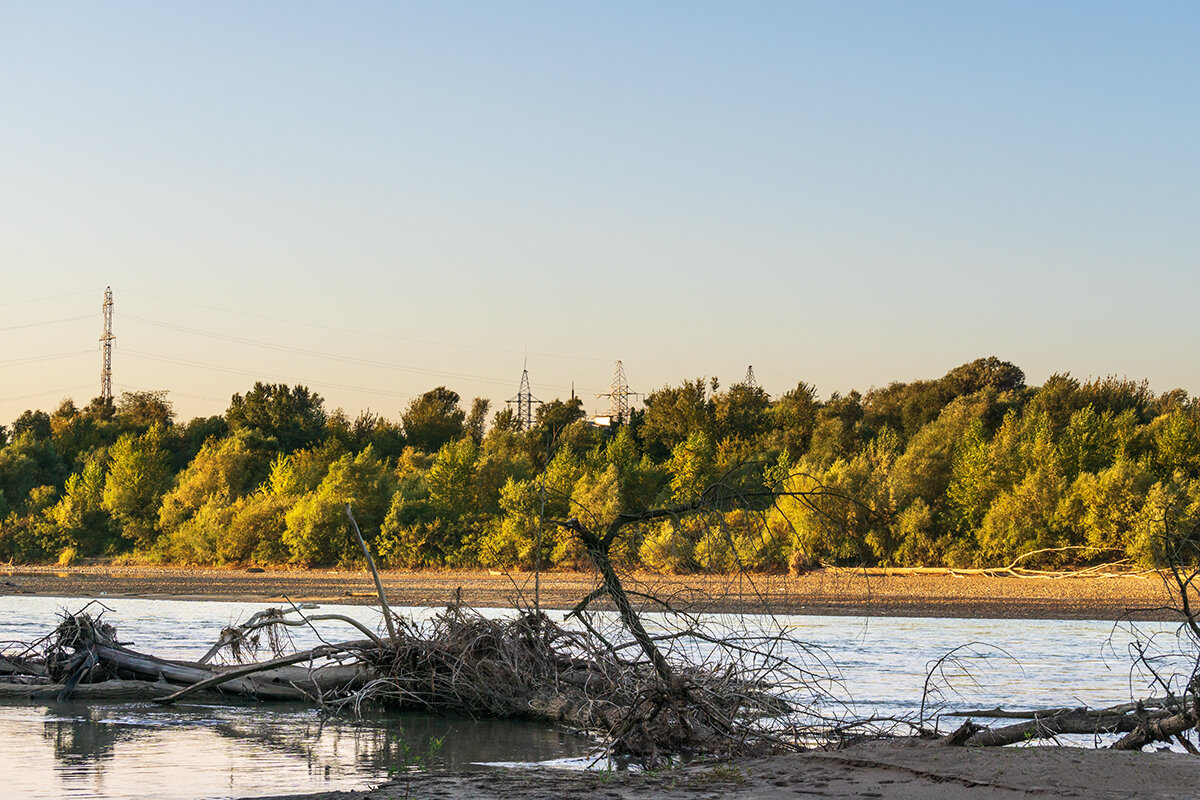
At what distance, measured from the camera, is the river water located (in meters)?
10.5

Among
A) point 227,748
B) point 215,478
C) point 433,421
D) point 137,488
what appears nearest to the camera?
point 227,748

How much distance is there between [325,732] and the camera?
13508 millimetres

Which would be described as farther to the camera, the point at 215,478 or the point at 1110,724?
the point at 215,478

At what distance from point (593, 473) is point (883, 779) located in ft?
180

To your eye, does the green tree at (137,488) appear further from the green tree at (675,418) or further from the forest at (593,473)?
the green tree at (675,418)

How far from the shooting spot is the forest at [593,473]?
48219 millimetres

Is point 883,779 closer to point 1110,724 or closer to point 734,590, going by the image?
point 1110,724

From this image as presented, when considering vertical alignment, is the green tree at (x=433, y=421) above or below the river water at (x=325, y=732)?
above

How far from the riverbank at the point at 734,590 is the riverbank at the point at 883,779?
15.8 m

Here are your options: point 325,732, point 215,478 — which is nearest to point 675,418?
point 215,478

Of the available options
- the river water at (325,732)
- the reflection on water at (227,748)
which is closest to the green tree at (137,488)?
the river water at (325,732)

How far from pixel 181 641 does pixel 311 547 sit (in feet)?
123

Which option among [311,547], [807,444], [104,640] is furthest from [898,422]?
[104,640]

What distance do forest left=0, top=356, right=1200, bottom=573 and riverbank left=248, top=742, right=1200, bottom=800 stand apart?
28849 mm
